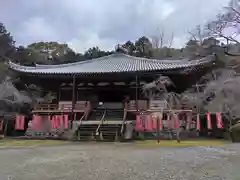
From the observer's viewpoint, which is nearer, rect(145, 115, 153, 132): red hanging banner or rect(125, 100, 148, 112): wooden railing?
rect(145, 115, 153, 132): red hanging banner

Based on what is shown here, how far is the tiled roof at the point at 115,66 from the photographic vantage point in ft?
65.1

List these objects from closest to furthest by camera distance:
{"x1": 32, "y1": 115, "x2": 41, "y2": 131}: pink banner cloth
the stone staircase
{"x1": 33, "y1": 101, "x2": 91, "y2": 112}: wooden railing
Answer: the stone staircase
{"x1": 32, "y1": 115, "x2": 41, "y2": 131}: pink banner cloth
{"x1": 33, "y1": 101, "x2": 91, "y2": 112}: wooden railing

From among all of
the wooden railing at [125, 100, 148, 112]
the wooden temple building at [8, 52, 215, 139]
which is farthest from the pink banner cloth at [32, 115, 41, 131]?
the wooden railing at [125, 100, 148, 112]

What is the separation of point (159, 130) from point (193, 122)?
120 inches

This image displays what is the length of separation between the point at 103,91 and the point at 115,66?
7.46ft

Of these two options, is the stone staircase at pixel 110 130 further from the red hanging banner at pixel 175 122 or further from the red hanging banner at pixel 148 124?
the red hanging banner at pixel 175 122

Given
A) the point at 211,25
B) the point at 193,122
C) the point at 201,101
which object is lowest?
the point at 193,122

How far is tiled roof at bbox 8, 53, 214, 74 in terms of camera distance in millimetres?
19828

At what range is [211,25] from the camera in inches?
733

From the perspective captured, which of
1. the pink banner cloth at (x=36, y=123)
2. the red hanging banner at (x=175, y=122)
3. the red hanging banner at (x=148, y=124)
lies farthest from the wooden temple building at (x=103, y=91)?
the red hanging banner at (x=175, y=122)

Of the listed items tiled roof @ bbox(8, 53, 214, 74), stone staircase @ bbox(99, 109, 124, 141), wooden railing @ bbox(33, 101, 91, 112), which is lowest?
stone staircase @ bbox(99, 109, 124, 141)

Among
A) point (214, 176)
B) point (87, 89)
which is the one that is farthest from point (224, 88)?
point (214, 176)

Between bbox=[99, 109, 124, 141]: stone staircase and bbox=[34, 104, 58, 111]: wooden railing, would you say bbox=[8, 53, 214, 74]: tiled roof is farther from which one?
bbox=[99, 109, 124, 141]: stone staircase

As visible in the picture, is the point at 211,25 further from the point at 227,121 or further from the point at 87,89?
the point at 87,89
